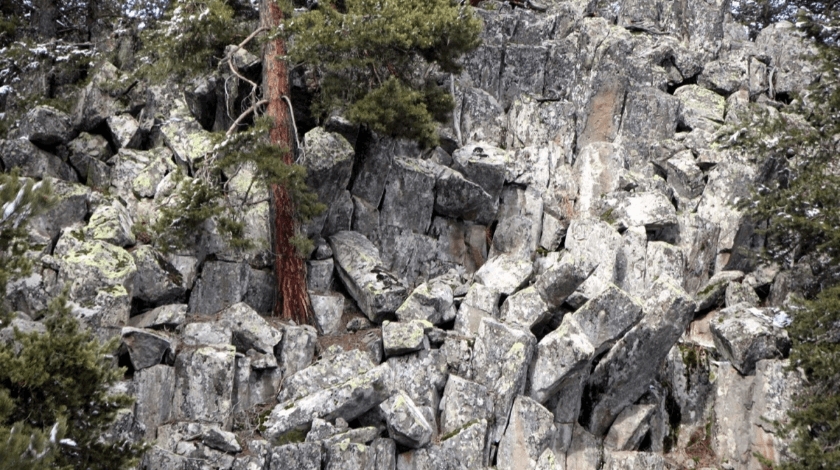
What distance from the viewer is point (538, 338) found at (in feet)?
58.3

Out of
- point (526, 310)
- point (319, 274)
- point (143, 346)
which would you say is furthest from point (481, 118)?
point (143, 346)

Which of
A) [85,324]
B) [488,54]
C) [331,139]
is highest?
[488,54]

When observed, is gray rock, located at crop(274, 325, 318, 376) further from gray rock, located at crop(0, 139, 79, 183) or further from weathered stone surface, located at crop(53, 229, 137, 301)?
gray rock, located at crop(0, 139, 79, 183)

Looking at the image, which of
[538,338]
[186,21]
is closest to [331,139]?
[186,21]

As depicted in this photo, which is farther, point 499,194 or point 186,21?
point 499,194

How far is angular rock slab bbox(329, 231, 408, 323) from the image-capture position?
17.9 meters

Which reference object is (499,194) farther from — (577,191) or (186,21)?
(186,21)

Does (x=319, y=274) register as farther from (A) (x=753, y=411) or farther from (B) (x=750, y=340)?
(A) (x=753, y=411)

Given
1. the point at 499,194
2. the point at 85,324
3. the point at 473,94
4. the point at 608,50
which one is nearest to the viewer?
the point at 85,324

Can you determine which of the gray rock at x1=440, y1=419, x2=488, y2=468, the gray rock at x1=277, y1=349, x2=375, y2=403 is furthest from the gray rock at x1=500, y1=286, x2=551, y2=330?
the gray rock at x1=277, y1=349, x2=375, y2=403

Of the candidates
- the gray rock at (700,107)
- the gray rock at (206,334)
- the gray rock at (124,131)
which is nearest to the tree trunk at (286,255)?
the gray rock at (206,334)

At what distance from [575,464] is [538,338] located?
9.71 feet

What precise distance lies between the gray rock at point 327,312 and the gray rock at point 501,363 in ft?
11.6

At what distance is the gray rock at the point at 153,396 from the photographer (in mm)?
14336
